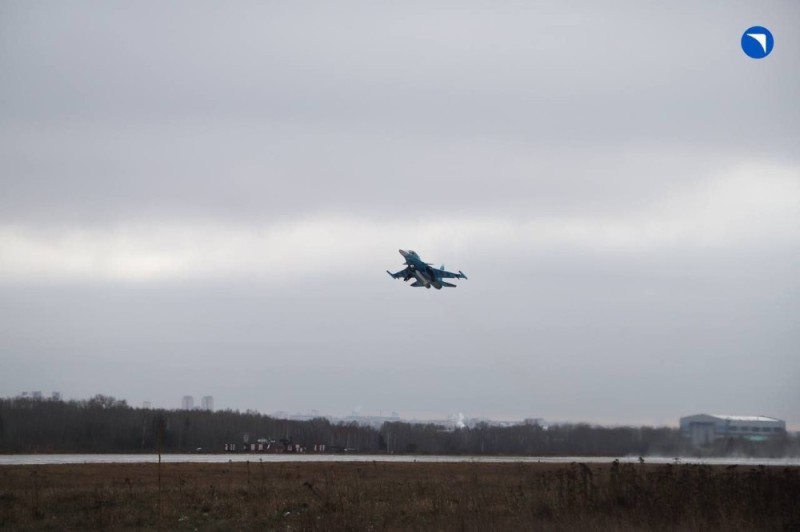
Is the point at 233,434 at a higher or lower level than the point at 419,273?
lower

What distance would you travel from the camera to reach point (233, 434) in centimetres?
11900

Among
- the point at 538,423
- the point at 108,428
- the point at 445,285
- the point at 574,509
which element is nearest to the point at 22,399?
the point at 108,428

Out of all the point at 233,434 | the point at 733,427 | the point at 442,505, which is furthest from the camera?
the point at 233,434

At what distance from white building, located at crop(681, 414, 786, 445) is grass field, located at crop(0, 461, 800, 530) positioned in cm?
2312

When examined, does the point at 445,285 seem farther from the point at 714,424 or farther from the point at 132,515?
the point at 132,515

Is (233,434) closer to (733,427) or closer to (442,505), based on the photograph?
(733,427)

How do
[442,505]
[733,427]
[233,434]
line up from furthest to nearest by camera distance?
1. [233,434]
2. [733,427]
3. [442,505]

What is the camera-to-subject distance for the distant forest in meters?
79.6

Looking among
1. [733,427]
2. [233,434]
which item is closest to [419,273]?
[733,427]

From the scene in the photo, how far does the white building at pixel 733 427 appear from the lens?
52.9 metres

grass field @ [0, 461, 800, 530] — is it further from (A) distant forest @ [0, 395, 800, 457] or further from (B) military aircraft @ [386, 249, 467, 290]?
(A) distant forest @ [0, 395, 800, 457]

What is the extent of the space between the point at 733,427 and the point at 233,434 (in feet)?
259

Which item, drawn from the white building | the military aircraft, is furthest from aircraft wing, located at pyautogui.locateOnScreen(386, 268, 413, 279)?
the white building

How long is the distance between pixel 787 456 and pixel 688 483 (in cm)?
3210
